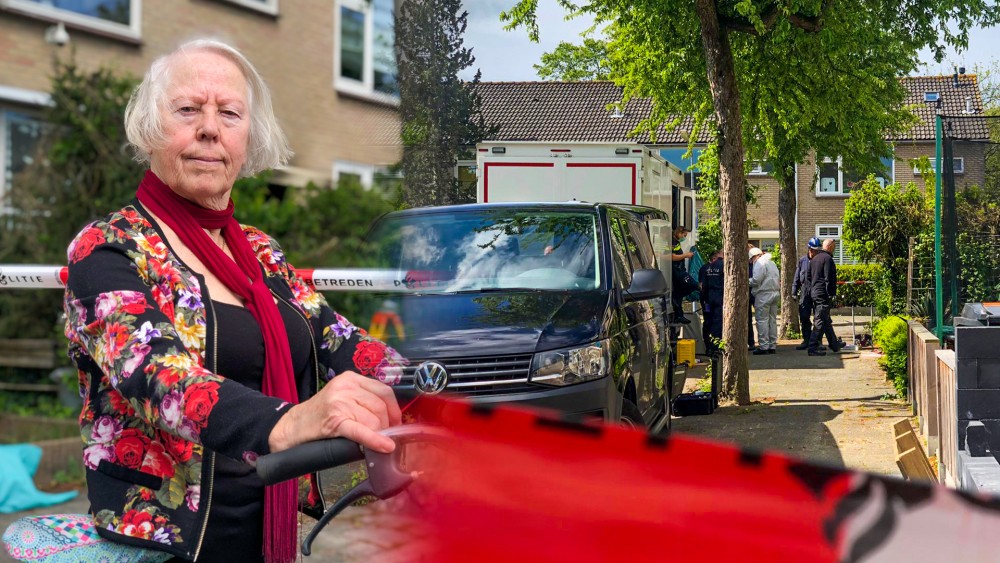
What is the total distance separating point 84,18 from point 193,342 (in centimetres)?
85

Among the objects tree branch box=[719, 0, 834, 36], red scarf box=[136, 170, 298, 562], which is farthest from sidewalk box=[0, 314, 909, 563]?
tree branch box=[719, 0, 834, 36]

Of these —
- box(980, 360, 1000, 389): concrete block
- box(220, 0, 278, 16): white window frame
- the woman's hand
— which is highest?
box(220, 0, 278, 16): white window frame

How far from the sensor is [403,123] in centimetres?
129

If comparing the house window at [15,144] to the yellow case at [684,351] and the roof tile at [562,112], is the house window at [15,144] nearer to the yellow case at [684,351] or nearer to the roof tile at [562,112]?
the yellow case at [684,351]

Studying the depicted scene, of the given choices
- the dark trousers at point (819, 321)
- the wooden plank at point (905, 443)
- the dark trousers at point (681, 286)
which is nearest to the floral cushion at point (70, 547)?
the wooden plank at point (905, 443)

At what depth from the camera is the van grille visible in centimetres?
518

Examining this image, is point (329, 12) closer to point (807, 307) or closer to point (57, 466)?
point (57, 466)

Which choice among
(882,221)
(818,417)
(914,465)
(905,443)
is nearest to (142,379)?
(914,465)

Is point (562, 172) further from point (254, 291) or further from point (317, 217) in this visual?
point (317, 217)

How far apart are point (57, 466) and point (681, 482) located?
14.7ft

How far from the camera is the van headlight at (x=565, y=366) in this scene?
17.2 feet

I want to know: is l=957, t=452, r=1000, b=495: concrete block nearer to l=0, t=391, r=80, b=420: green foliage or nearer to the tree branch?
l=0, t=391, r=80, b=420: green foliage

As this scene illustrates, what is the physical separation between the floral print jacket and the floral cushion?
0.13ft

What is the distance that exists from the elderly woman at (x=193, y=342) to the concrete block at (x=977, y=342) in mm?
4557
